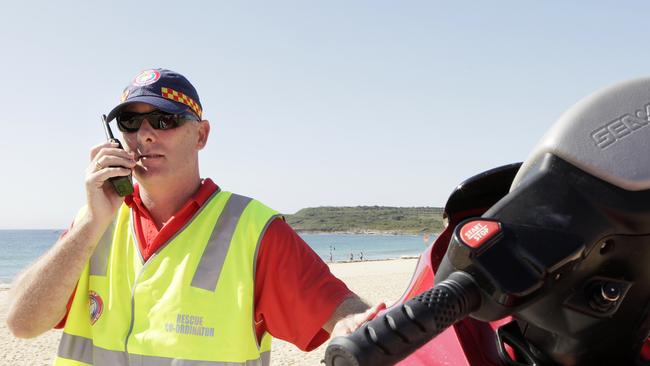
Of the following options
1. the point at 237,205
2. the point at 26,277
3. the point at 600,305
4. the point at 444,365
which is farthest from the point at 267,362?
the point at 600,305

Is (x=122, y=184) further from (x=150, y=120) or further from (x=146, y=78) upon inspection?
(x=146, y=78)

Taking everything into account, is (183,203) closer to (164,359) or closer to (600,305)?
(164,359)

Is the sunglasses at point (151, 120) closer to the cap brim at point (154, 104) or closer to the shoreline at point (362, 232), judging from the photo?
the cap brim at point (154, 104)

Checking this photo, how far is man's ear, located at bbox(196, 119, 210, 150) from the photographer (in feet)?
11.6

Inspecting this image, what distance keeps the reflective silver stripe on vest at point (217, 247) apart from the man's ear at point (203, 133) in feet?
1.59

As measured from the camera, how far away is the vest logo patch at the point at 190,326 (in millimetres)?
2844

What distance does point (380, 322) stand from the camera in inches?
30.5

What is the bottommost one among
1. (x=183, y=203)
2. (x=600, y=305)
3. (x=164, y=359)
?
(x=164, y=359)

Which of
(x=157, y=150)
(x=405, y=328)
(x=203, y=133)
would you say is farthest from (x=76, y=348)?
(x=405, y=328)

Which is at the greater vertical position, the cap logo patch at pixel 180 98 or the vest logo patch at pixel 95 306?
the cap logo patch at pixel 180 98

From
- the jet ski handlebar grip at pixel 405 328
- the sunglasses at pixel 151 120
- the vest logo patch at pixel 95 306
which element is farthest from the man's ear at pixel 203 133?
the jet ski handlebar grip at pixel 405 328

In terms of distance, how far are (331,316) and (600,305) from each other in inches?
84.3

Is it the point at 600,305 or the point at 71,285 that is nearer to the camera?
the point at 600,305

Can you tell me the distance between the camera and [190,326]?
9.37 feet
